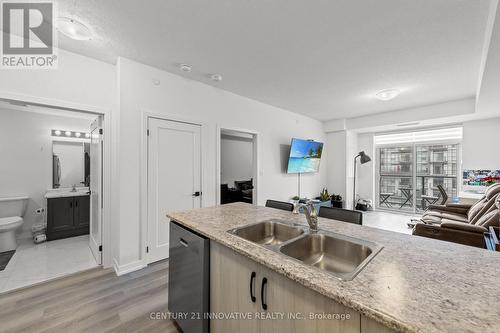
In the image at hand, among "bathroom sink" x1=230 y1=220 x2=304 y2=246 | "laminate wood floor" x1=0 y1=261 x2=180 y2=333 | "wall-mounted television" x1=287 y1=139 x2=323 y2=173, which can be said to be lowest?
"laminate wood floor" x1=0 y1=261 x2=180 y2=333

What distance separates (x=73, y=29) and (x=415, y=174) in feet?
23.3

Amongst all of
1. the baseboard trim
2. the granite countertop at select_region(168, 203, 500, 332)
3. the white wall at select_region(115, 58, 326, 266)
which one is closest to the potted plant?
the white wall at select_region(115, 58, 326, 266)

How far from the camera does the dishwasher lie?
4.53 feet

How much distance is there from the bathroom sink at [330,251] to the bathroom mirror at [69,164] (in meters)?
4.45

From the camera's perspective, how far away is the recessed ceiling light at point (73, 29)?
1839mm

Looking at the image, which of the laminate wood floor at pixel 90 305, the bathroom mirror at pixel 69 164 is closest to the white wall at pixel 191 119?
the laminate wood floor at pixel 90 305

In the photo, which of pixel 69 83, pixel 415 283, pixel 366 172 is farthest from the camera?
pixel 366 172

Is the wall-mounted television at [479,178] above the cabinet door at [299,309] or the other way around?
above

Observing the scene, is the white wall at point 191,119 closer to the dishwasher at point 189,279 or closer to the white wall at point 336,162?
the dishwasher at point 189,279

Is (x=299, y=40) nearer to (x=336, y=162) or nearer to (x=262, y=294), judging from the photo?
(x=262, y=294)

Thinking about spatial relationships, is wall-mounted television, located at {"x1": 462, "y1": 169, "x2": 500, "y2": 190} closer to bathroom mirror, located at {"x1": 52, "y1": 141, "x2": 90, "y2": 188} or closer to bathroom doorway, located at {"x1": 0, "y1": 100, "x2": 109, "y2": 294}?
bathroom doorway, located at {"x1": 0, "y1": 100, "x2": 109, "y2": 294}

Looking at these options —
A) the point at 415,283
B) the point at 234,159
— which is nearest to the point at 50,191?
the point at 234,159

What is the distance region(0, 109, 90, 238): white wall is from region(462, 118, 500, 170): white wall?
27.2 ft

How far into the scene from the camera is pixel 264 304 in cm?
104
